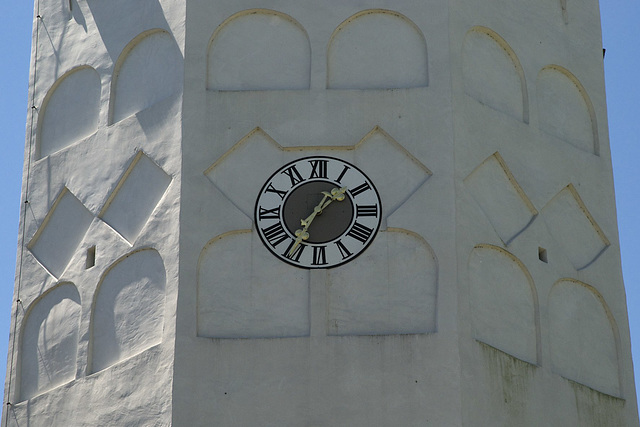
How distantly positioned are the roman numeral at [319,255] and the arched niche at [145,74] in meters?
3.12

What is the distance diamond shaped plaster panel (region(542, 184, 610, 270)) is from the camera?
2452cm

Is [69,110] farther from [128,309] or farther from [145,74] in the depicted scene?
[128,309]

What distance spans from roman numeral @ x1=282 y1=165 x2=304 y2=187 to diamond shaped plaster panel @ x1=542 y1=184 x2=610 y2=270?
3498 millimetres

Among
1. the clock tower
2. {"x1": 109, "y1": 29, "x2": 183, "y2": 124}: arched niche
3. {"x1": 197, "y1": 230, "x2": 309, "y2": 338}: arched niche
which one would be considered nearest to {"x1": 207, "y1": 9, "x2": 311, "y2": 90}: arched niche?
the clock tower

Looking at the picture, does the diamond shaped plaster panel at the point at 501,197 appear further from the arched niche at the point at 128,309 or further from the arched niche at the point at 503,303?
the arched niche at the point at 128,309

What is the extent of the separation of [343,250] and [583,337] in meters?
3.65

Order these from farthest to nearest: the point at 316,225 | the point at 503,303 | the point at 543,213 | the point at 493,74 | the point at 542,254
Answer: the point at 493,74 → the point at 543,213 → the point at 542,254 → the point at 503,303 → the point at 316,225

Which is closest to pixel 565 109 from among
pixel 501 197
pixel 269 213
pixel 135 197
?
pixel 501 197

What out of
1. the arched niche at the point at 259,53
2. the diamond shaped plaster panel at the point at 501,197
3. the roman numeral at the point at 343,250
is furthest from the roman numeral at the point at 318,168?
the diamond shaped plaster panel at the point at 501,197

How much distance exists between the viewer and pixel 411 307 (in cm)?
2258

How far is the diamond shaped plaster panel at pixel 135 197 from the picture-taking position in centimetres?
2362

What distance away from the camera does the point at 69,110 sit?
2564 centimetres

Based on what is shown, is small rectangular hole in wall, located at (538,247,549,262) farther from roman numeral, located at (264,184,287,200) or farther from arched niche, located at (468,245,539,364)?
roman numeral, located at (264,184,287,200)

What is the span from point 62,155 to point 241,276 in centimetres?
382
